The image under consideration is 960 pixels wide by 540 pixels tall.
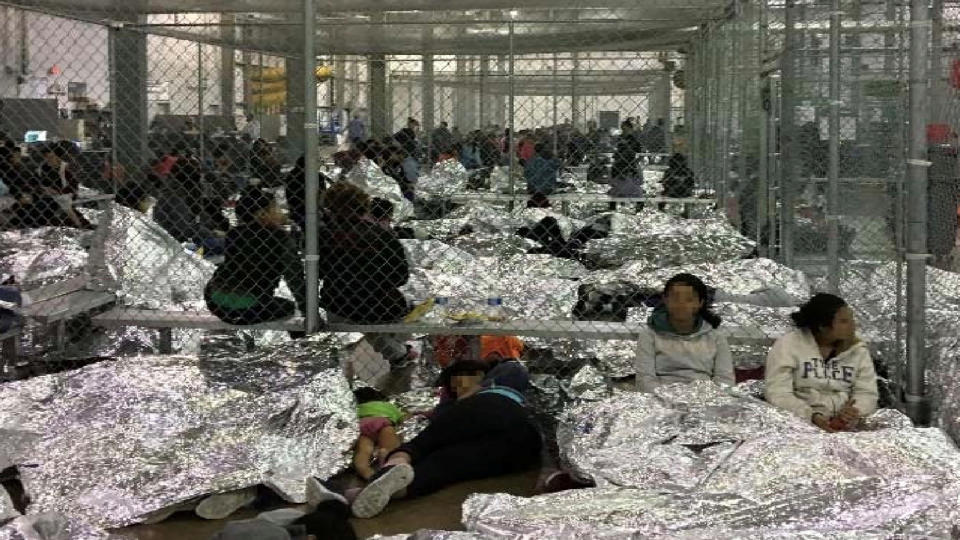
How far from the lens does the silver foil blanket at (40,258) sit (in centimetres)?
669

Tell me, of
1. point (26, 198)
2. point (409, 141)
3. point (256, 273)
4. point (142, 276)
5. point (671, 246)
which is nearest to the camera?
point (256, 273)

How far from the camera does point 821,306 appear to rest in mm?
4715

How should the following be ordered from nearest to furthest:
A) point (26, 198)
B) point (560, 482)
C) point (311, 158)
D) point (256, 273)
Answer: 1. point (560, 482)
2. point (311, 158)
3. point (256, 273)
4. point (26, 198)

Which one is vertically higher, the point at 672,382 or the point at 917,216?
the point at 917,216

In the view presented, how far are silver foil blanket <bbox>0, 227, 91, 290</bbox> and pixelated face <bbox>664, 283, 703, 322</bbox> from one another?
3.32m

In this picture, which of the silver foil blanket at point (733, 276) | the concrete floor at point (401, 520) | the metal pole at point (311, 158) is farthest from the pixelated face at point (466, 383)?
the silver foil blanket at point (733, 276)

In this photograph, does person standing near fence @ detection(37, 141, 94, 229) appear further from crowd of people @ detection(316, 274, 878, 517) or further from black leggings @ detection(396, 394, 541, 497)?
black leggings @ detection(396, 394, 541, 497)

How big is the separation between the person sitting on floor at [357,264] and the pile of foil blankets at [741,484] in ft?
5.05

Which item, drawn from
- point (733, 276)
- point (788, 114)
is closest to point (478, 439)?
point (733, 276)

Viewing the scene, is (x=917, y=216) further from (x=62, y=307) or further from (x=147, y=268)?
(x=147, y=268)

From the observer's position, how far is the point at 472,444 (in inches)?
187

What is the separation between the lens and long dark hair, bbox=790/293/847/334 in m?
4.69

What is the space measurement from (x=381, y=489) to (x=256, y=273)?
183 cm

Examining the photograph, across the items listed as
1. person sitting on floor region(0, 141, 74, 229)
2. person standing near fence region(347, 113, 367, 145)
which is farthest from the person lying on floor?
person standing near fence region(347, 113, 367, 145)
